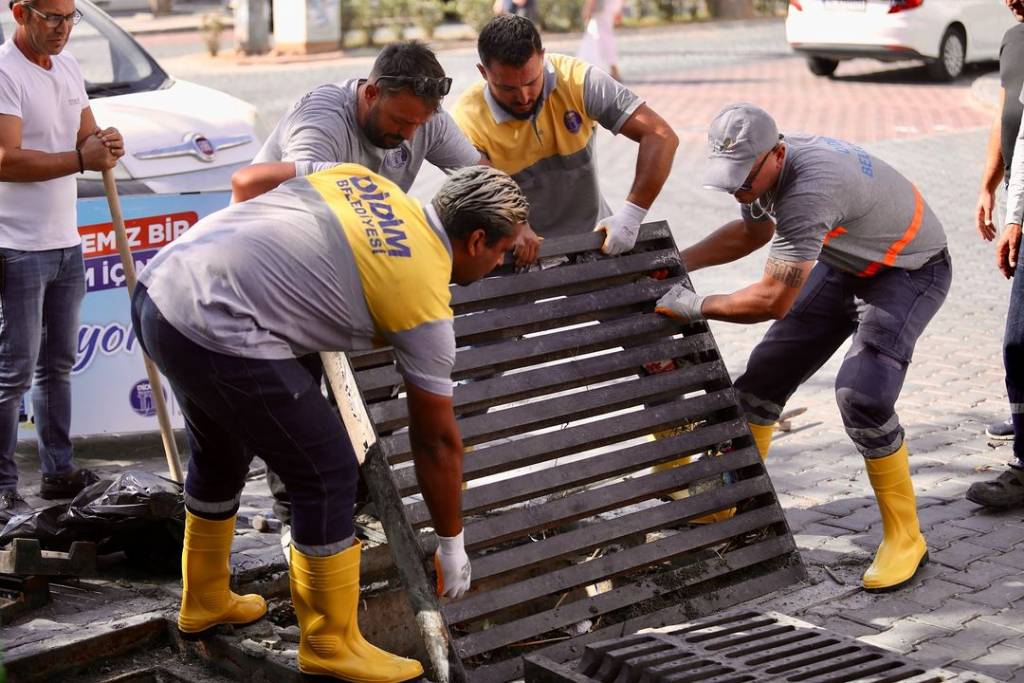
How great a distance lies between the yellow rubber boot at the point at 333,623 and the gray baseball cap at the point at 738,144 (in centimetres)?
165

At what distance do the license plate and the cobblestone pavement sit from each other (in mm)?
958

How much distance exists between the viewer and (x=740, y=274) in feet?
27.5

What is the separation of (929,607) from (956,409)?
7.08ft

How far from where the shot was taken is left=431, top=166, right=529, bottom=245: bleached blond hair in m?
3.41

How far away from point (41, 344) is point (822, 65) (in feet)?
45.7

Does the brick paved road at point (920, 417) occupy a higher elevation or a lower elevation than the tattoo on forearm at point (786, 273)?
lower

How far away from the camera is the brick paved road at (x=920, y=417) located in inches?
166

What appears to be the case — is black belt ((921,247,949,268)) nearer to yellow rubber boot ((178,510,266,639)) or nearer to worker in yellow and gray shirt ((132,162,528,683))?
worker in yellow and gray shirt ((132,162,528,683))

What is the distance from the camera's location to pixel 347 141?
14.3 feet

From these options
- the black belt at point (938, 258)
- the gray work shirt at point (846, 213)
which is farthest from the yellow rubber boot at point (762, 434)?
the black belt at point (938, 258)

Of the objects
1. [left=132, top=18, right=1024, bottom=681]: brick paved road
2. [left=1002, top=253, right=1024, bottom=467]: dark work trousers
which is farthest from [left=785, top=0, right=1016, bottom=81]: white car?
[left=1002, top=253, right=1024, bottom=467]: dark work trousers

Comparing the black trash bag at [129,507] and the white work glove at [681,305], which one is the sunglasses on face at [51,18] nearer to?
the black trash bag at [129,507]

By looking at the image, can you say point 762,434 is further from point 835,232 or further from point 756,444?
point 835,232

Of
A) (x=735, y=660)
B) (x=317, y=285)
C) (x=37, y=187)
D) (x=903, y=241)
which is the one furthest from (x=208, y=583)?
(x=903, y=241)
